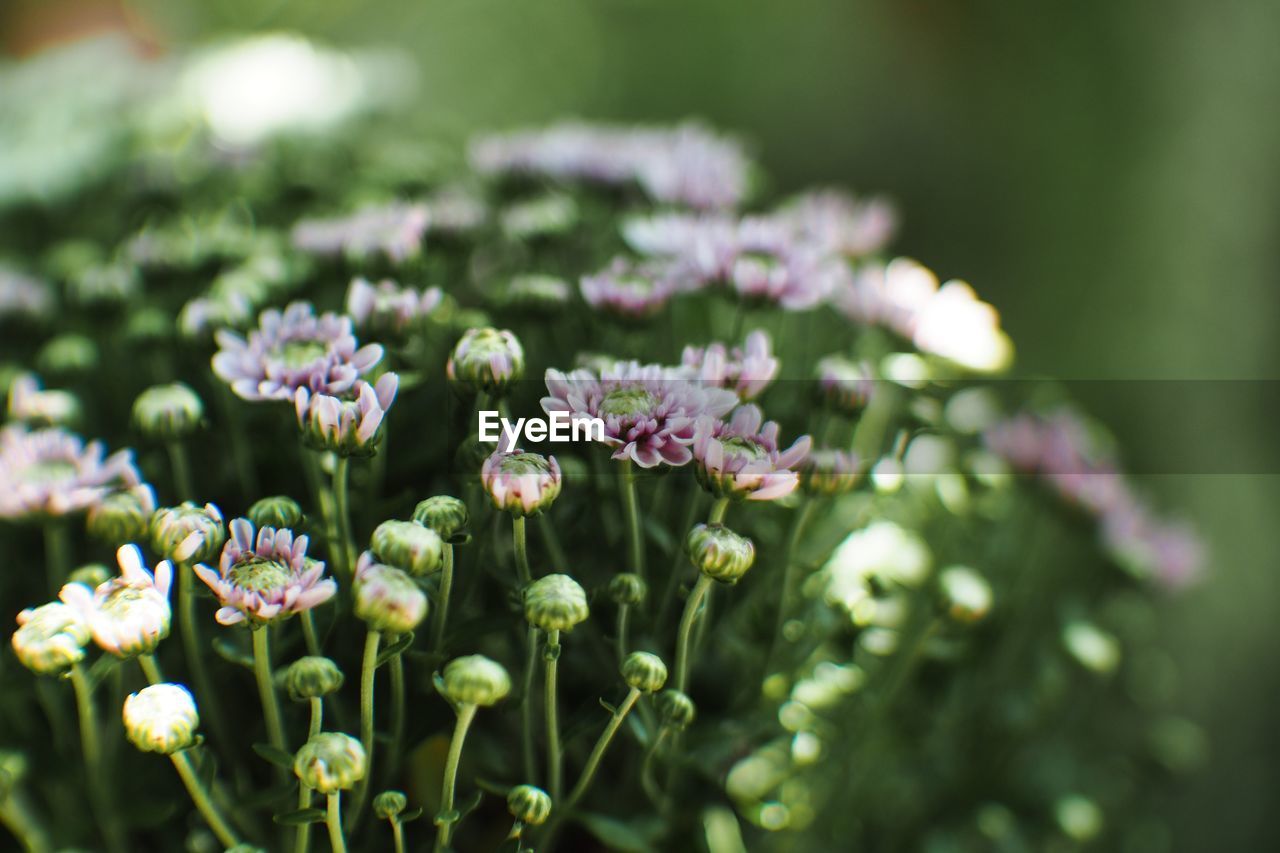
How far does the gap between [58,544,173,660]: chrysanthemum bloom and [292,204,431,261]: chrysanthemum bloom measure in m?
0.19

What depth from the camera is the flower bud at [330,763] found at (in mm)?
329

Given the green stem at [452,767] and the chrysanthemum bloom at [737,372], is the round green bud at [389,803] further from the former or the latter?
the chrysanthemum bloom at [737,372]

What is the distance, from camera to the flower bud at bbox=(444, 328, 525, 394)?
0.39 metres

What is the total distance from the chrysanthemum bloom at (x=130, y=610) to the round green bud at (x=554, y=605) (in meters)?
0.13

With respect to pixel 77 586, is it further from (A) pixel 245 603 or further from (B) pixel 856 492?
(B) pixel 856 492

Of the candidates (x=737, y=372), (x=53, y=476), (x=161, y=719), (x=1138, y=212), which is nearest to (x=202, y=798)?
(x=161, y=719)

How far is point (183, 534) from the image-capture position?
362 millimetres

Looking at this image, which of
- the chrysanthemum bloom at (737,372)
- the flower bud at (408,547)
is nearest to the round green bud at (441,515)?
the flower bud at (408,547)

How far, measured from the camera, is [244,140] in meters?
0.77

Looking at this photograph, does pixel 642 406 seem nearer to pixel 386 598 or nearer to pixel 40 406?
pixel 386 598

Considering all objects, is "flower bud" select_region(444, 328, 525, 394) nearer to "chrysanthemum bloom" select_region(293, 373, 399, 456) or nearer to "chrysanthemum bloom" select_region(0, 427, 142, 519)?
"chrysanthemum bloom" select_region(293, 373, 399, 456)

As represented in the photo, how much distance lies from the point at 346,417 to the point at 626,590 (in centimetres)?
13

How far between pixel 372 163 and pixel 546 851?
1.78 ft

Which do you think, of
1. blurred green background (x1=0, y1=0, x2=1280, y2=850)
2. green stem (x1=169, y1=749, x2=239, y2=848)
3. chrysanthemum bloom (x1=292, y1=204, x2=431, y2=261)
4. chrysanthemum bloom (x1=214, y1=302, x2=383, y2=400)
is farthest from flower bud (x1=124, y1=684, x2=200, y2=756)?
blurred green background (x1=0, y1=0, x2=1280, y2=850)
